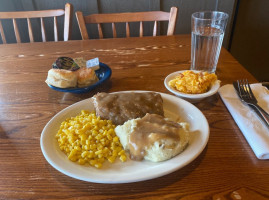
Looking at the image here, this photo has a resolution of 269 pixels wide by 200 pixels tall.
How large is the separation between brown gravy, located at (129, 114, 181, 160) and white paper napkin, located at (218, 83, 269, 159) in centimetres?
33

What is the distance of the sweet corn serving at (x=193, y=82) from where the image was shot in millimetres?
1193

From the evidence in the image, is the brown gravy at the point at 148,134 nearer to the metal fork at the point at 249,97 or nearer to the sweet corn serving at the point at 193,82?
the sweet corn serving at the point at 193,82

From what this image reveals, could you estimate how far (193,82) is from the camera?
1206mm

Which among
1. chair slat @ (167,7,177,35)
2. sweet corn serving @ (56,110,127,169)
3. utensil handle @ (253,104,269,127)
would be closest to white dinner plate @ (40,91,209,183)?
sweet corn serving @ (56,110,127,169)

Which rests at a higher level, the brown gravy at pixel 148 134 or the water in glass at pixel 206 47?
the water in glass at pixel 206 47

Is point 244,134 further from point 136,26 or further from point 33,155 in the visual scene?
point 136,26

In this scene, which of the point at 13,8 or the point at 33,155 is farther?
the point at 13,8

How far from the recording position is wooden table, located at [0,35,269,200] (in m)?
0.78

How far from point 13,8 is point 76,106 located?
3036 mm

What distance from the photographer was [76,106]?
1172mm

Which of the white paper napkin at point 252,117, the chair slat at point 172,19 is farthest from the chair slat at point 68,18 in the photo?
the white paper napkin at point 252,117

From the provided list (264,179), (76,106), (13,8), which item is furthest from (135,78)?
(13,8)

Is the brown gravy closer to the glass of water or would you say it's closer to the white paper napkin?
the white paper napkin

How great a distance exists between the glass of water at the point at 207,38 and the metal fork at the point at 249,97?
0.31m
